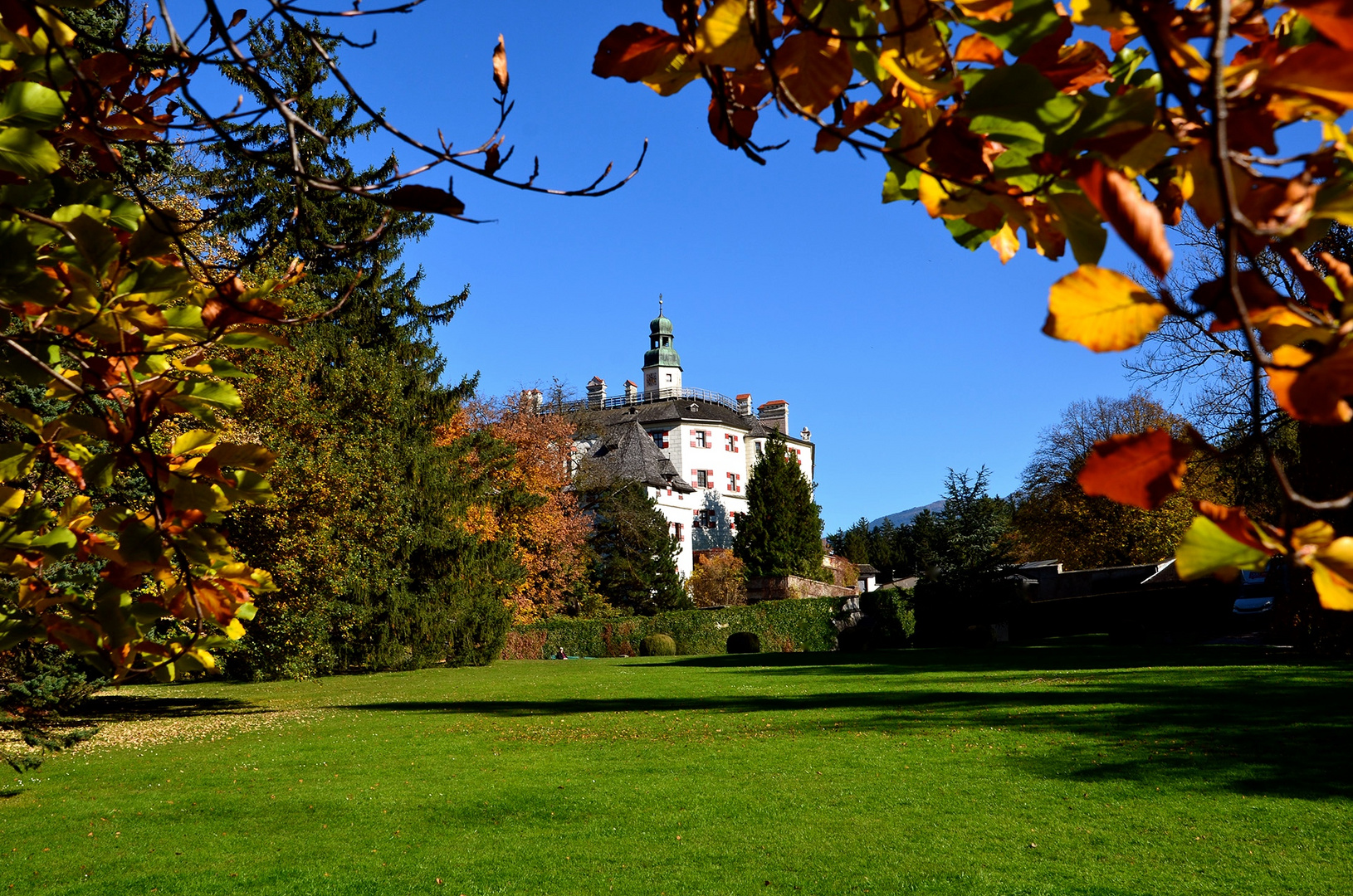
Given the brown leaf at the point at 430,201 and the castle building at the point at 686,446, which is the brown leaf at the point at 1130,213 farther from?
the castle building at the point at 686,446

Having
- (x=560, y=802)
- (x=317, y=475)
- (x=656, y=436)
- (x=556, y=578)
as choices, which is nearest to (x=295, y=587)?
(x=317, y=475)

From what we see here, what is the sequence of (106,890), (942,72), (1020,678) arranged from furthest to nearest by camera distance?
(1020,678) → (106,890) → (942,72)

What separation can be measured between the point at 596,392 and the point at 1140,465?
67.9 meters

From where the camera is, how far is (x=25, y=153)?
1134 millimetres

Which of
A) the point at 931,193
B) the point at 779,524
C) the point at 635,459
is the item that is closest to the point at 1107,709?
the point at 931,193

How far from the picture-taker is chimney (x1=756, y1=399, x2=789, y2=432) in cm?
6700

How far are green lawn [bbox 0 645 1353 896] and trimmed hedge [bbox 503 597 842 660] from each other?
56.7 ft

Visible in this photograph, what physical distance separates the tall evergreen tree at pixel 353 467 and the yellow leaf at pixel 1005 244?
11743mm

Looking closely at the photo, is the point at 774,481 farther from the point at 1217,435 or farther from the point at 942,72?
the point at 942,72

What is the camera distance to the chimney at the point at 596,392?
6744 centimetres

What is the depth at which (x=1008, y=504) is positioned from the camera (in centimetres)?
4834

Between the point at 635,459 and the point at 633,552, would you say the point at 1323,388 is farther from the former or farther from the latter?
the point at 635,459

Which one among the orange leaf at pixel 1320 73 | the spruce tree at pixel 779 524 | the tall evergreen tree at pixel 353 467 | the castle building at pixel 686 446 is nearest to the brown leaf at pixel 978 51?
the orange leaf at pixel 1320 73

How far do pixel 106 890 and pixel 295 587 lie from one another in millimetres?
10069
